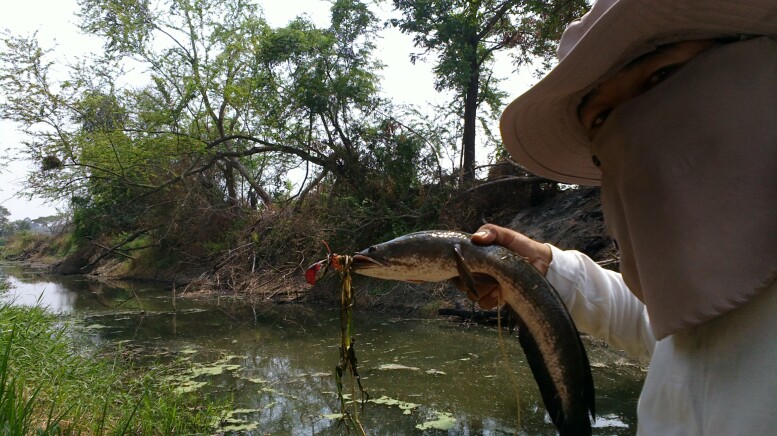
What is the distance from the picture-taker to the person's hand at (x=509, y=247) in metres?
1.87

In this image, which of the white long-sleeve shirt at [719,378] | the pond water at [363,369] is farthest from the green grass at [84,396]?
the white long-sleeve shirt at [719,378]

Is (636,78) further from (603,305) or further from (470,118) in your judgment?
(470,118)

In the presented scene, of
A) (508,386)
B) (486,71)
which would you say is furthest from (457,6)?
(508,386)

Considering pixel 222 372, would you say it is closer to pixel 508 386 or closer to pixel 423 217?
pixel 508 386

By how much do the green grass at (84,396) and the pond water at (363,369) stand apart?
1.44 ft

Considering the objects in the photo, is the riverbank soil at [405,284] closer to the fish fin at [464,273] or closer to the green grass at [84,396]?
the green grass at [84,396]

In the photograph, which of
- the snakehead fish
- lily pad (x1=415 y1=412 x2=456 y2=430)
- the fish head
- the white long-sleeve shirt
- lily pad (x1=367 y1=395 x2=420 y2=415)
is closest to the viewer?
the white long-sleeve shirt

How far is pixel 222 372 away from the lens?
20.4 feet

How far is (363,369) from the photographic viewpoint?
6.13 m

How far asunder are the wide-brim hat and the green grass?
2949 millimetres

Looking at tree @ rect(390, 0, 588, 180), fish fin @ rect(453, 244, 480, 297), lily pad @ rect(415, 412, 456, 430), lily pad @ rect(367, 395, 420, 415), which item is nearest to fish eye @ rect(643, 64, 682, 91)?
fish fin @ rect(453, 244, 480, 297)

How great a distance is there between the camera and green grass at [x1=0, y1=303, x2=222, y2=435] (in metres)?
3.64

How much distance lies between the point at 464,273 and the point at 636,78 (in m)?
0.88

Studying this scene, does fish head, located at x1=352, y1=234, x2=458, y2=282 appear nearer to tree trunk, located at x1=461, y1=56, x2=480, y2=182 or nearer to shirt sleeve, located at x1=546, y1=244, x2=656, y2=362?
shirt sleeve, located at x1=546, y1=244, x2=656, y2=362
